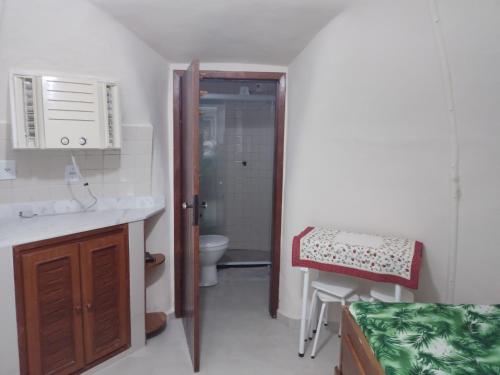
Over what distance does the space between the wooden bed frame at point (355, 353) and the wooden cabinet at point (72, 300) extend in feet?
4.25

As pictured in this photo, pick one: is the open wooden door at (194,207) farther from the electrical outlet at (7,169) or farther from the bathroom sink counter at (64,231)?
the electrical outlet at (7,169)

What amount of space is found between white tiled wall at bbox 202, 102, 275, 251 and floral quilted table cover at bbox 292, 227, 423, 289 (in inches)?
75.0

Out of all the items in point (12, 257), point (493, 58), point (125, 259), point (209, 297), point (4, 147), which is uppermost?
point (493, 58)

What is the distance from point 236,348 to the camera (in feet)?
7.38

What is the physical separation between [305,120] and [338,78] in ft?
1.17

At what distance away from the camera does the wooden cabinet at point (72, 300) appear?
161 cm

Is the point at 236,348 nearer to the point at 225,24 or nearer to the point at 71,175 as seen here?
the point at 71,175

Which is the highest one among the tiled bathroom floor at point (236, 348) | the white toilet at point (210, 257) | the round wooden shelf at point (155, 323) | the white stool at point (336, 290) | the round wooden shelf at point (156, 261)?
the round wooden shelf at point (156, 261)

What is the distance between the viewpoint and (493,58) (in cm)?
145

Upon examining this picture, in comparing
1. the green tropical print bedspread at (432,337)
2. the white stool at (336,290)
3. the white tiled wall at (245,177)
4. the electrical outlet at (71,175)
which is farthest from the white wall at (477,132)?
the white tiled wall at (245,177)

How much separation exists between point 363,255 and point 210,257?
70.2 inches

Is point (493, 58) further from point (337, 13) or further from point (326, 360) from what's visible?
point (326, 360)

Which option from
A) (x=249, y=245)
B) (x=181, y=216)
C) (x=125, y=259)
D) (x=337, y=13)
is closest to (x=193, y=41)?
(x=337, y=13)

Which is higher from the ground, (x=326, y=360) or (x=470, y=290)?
(x=470, y=290)
